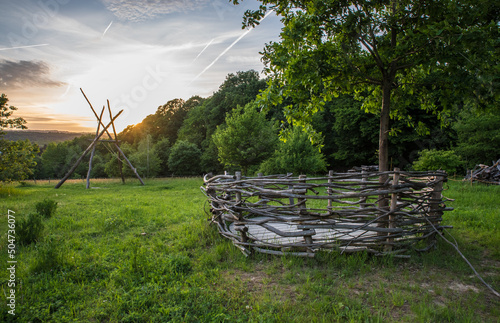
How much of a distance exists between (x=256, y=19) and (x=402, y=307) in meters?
4.42

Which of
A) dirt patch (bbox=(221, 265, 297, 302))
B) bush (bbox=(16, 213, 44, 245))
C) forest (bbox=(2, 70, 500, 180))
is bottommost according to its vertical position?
dirt patch (bbox=(221, 265, 297, 302))

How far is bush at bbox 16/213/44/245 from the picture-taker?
15.5ft

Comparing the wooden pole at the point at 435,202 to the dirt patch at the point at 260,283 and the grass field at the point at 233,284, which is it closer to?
the grass field at the point at 233,284

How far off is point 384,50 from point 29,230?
6.67 meters

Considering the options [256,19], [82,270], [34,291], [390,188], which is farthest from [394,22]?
[34,291]

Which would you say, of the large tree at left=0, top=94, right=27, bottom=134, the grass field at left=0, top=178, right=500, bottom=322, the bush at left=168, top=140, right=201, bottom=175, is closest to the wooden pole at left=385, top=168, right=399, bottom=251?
the grass field at left=0, top=178, right=500, bottom=322

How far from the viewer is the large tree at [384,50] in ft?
10.3

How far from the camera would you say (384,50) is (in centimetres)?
404

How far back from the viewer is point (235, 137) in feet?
66.8

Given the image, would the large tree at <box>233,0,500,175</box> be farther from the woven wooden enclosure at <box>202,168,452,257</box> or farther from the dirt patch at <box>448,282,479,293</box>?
the dirt patch at <box>448,282,479,293</box>

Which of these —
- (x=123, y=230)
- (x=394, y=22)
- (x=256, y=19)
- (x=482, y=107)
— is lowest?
(x=123, y=230)

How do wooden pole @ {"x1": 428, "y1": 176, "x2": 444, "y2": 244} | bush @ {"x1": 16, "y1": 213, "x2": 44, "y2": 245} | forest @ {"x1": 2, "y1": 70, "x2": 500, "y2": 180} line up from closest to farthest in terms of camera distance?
wooden pole @ {"x1": 428, "y1": 176, "x2": 444, "y2": 244}
bush @ {"x1": 16, "y1": 213, "x2": 44, "y2": 245}
forest @ {"x1": 2, "y1": 70, "x2": 500, "y2": 180}

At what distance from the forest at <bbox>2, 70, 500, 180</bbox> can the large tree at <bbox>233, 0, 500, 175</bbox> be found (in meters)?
0.73

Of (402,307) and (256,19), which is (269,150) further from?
(402,307)
